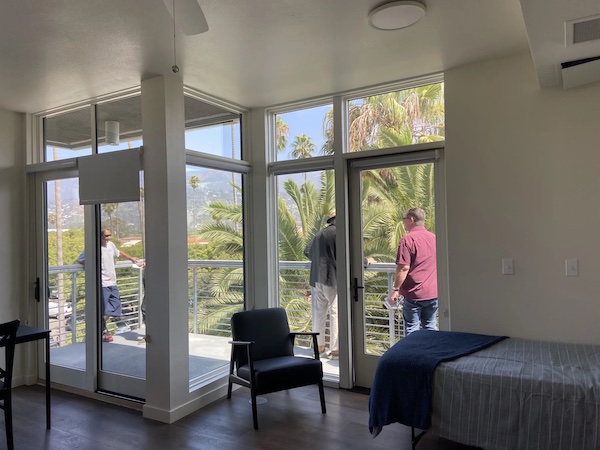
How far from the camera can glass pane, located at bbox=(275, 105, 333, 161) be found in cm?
407

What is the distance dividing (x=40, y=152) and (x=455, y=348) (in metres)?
4.32

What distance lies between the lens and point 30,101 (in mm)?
3928

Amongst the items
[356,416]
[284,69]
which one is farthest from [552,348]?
[284,69]

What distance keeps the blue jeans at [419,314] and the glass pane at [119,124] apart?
2.66 m

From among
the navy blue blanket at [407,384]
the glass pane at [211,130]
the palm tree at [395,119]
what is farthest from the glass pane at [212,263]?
the navy blue blanket at [407,384]

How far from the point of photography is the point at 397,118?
3.74m

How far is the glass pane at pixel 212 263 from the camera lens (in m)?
3.76

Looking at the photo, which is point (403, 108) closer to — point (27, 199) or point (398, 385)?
point (398, 385)

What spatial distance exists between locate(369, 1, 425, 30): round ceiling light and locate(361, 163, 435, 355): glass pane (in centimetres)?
137

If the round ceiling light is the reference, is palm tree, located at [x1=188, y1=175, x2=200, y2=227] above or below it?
below

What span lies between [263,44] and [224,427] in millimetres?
2737

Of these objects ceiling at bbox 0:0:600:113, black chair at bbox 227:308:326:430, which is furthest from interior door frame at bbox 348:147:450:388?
ceiling at bbox 0:0:600:113

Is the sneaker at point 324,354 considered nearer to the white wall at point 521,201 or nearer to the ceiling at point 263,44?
the white wall at point 521,201

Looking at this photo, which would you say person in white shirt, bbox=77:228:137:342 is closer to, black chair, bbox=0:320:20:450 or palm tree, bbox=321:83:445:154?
black chair, bbox=0:320:20:450
